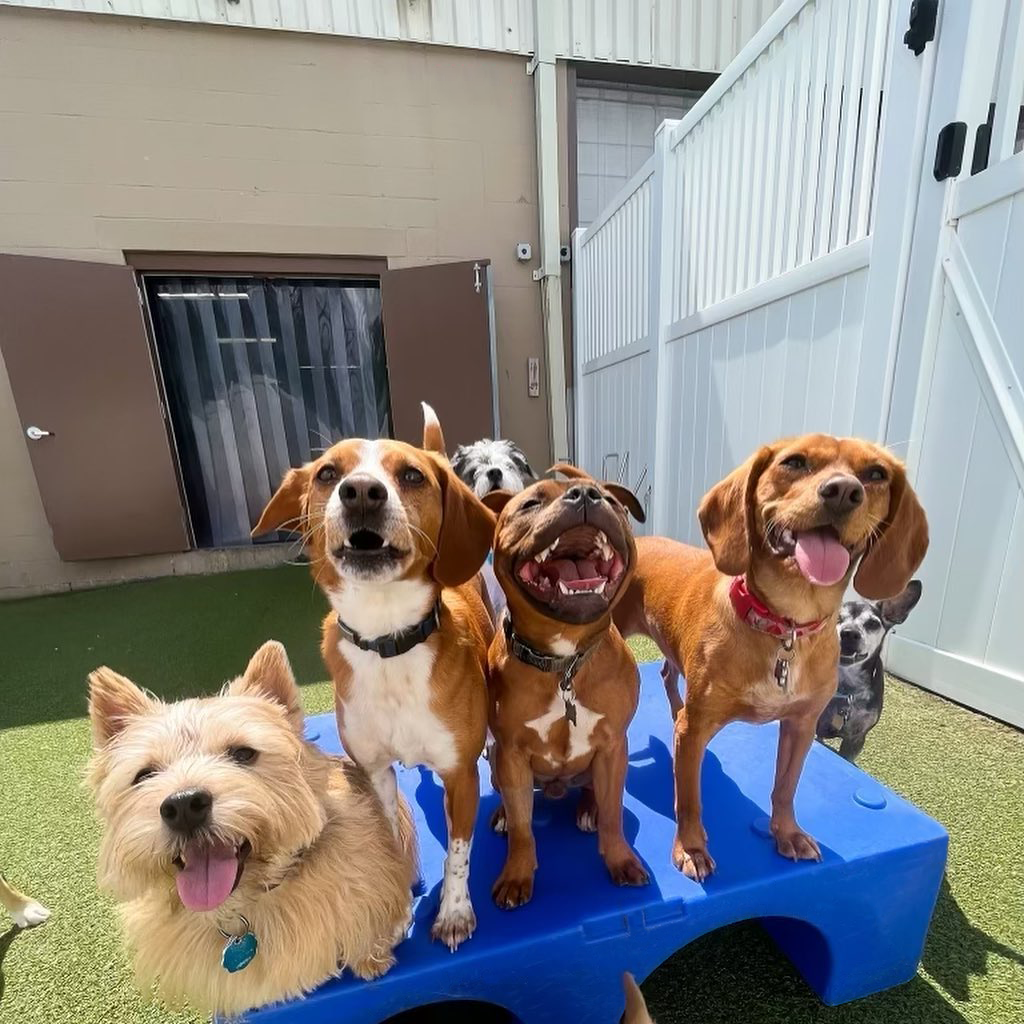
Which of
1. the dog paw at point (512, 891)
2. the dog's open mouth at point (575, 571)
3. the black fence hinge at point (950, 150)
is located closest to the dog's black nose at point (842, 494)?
the dog's open mouth at point (575, 571)

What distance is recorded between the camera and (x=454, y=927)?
3.92 feet

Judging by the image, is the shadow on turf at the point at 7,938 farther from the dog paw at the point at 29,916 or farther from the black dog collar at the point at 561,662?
the black dog collar at the point at 561,662

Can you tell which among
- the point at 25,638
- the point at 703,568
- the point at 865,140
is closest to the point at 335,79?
the point at 865,140

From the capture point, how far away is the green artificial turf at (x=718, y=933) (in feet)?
4.57

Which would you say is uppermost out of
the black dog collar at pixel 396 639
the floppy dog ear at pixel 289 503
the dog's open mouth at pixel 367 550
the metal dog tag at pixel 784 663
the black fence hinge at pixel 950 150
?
the black fence hinge at pixel 950 150

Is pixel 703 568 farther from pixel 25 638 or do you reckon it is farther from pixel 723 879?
pixel 25 638

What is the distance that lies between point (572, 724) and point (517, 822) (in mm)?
287

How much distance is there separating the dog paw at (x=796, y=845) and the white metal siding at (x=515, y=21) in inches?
255

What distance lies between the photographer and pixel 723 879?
130 centimetres

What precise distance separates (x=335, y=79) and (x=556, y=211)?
2.33 meters

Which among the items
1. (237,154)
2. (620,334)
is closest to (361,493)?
(620,334)

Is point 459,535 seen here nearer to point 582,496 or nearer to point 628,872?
point 582,496

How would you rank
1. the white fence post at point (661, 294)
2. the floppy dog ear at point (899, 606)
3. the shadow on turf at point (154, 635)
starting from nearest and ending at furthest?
1. the floppy dog ear at point (899, 606)
2. the shadow on turf at point (154, 635)
3. the white fence post at point (661, 294)

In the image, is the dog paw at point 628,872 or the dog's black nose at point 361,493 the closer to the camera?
the dog's black nose at point 361,493
